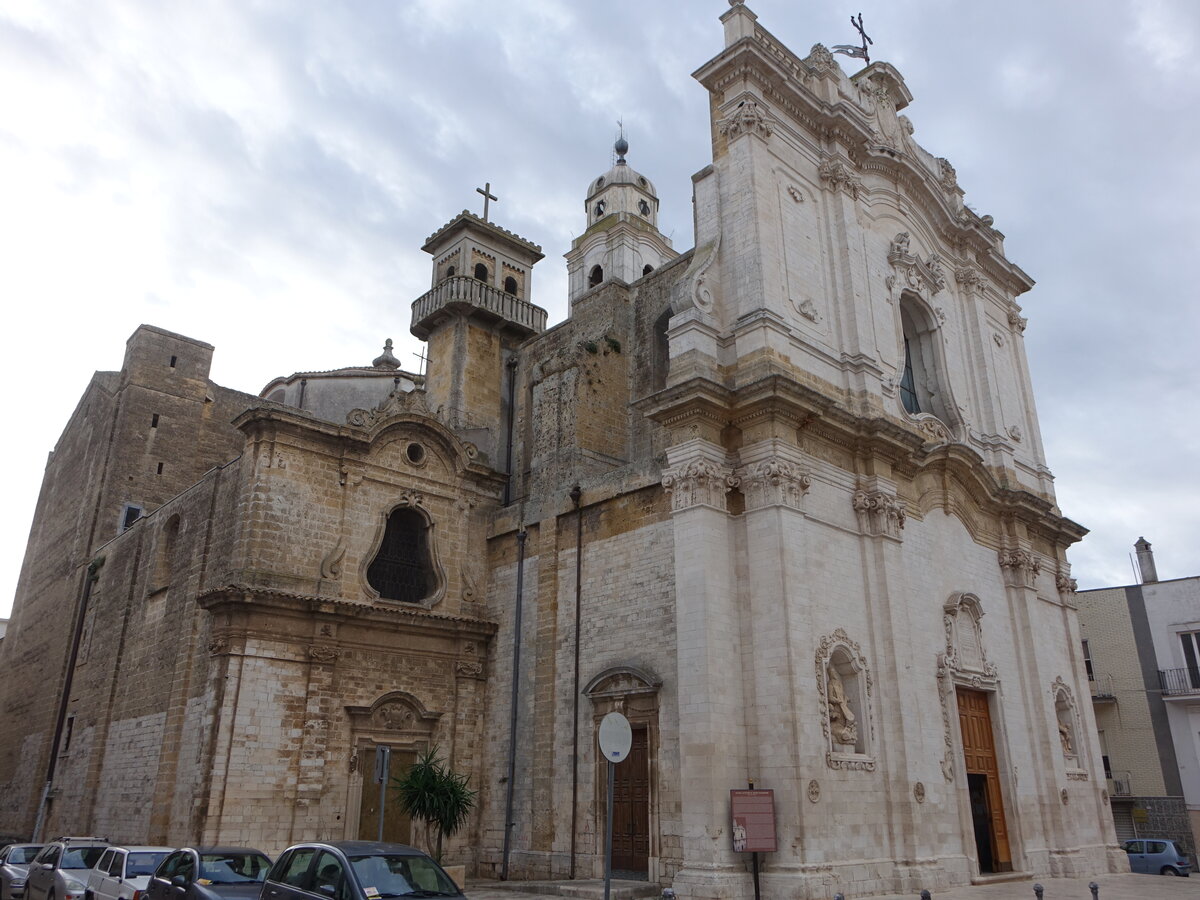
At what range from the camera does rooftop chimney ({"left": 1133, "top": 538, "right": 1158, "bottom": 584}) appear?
29688 mm

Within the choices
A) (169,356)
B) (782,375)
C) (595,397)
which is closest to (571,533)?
(595,397)

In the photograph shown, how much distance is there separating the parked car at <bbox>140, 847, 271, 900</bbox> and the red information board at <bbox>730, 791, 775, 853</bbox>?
6101 millimetres

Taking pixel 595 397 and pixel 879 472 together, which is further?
pixel 595 397

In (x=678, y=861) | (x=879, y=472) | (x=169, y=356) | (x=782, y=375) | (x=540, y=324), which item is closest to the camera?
(x=678, y=861)

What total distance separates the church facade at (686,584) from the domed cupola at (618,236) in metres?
15.4

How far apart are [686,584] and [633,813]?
4.09 meters

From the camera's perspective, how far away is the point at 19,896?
1394cm

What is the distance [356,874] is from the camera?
24.5ft

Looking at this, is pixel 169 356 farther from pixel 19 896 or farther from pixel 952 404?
pixel 952 404

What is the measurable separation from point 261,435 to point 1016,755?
51.4ft

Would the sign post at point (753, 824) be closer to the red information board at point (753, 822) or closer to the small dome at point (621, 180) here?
the red information board at point (753, 822)

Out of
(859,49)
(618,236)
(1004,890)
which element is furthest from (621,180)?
(1004,890)

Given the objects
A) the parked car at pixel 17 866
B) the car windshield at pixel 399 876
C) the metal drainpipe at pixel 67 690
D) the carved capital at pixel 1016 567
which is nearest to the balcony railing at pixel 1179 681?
the carved capital at pixel 1016 567

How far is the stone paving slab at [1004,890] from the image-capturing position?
13.5 meters
